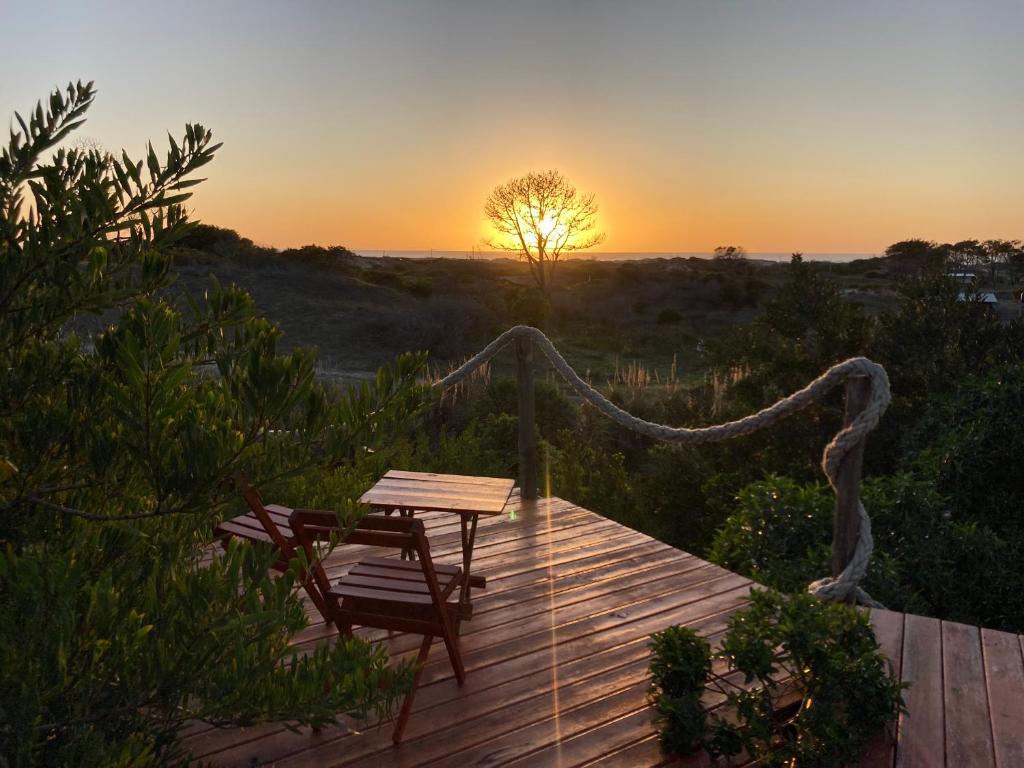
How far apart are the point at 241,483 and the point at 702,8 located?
9.66 metres

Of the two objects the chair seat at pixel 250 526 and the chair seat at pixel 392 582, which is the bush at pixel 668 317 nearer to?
the chair seat at pixel 250 526

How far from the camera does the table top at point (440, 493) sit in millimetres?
3467

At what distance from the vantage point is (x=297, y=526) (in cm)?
260

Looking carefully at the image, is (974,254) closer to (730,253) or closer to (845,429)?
(730,253)

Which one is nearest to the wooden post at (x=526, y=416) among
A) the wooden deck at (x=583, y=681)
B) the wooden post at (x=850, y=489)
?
the wooden deck at (x=583, y=681)

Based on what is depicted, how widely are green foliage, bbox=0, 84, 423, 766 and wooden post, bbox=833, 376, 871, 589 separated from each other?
2424 millimetres

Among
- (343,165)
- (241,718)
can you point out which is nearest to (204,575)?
(241,718)

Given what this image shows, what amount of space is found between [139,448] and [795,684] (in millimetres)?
2347

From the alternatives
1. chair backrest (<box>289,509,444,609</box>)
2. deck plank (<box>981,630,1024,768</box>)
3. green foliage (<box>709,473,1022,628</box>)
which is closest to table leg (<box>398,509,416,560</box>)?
chair backrest (<box>289,509,444,609</box>)

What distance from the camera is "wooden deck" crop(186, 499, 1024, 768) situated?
8.48 ft

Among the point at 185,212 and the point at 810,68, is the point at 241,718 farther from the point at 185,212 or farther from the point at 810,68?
the point at 810,68

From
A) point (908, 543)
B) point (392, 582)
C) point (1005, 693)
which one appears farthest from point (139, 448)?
point (908, 543)

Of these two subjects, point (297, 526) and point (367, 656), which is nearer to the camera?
point (367, 656)

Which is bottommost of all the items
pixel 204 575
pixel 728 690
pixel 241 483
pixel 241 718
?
pixel 728 690
